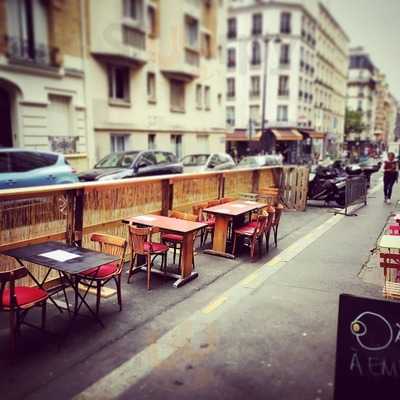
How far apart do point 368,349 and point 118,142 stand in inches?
764

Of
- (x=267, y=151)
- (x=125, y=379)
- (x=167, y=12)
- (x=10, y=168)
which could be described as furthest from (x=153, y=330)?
A: (x=267, y=151)

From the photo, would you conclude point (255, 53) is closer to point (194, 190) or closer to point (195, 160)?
point (195, 160)

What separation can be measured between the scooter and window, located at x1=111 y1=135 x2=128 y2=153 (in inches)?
433

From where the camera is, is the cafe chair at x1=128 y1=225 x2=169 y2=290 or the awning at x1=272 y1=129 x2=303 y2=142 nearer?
the cafe chair at x1=128 y1=225 x2=169 y2=290

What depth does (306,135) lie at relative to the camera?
137ft

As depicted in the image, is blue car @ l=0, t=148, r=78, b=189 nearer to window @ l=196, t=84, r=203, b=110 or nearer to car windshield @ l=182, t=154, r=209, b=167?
car windshield @ l=182, t=154, r=209, b=167

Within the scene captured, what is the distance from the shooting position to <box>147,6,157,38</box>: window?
22.2 meters

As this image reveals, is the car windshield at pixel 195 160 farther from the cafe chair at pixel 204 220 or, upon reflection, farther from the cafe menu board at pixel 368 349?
the cafe menu board at pixel 368 349

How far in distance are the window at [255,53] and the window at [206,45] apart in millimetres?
18201

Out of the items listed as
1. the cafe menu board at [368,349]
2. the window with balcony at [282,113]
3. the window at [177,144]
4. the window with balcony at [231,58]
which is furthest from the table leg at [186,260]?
the window with balcony at [231,58]

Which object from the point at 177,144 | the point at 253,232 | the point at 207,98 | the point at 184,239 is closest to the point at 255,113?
the point at 207,98

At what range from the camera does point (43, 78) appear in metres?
16.5

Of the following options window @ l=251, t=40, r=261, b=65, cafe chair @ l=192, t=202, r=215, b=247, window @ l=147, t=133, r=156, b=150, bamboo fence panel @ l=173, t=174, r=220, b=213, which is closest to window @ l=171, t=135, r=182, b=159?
window @ l=147, t=133, r=156, b=150

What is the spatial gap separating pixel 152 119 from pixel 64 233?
57.7ft
